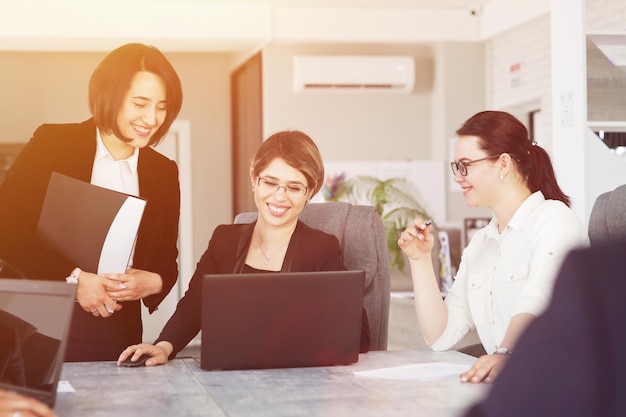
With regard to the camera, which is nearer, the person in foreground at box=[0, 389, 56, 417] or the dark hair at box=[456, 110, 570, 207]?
the person in foreground at box=[0, 389, 56, 417]

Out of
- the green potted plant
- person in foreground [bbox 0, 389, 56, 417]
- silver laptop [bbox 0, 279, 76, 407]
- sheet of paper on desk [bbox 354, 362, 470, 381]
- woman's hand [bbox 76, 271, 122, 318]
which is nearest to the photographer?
person in foreground [bbox 0, 389, 56, 417]

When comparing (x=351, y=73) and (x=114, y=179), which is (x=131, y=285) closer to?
(x=114, y=179)

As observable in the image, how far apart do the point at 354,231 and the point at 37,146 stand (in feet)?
3.20

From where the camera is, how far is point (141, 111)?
2402 mm

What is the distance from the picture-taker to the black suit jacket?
2.32 metres

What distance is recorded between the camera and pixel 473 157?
2.59m

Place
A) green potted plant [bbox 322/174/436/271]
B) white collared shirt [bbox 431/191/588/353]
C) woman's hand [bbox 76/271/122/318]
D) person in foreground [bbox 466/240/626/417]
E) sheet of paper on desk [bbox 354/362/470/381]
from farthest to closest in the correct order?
1. green potted plant [bbox 322/174/436/271]
2. white collared shirt [bbox 431/191/588/353]
3. woman's hand [bbox 76/271/122/318]
4. sheet of paper on desk [bbox 354/362/470/381]
5. person in foreground [bbox 466/240/626/417]

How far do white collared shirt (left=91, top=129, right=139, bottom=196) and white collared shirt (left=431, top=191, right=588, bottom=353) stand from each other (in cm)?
99

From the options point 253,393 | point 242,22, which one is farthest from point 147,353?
point 242,22

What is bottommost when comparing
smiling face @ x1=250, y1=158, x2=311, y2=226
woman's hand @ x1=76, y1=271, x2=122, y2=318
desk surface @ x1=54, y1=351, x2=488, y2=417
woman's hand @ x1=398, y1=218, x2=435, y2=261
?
desk surface @ x1=54, y1=351, x2=488, y2=417

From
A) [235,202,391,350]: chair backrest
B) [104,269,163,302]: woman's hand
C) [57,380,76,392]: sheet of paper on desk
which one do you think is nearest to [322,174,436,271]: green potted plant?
[235,202,391,350]: chair backrest

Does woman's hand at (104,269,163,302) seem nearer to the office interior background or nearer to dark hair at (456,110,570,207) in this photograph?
dark hair at (456,110,570,207)

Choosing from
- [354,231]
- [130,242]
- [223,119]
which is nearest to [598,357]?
[130,242]

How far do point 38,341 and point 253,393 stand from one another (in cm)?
43
